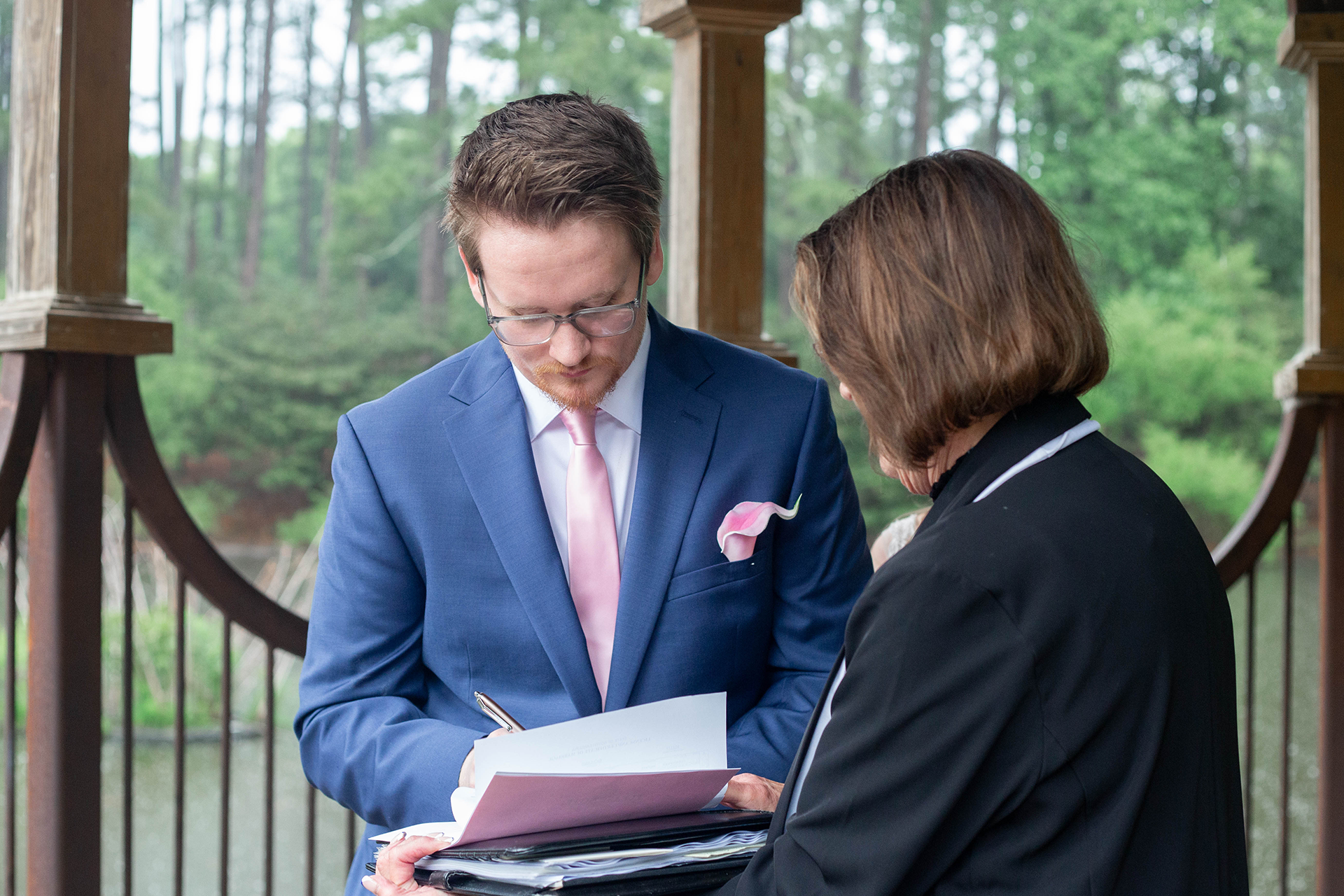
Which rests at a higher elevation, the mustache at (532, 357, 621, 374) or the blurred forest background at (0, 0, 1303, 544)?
the blurred forest background at (0, 0, 1303, 544)

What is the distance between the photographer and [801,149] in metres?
15.4

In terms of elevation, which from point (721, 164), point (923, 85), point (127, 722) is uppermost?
point (923, 85)

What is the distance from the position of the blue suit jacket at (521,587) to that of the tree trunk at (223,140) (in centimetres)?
1579

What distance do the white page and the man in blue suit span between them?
0.75 ft

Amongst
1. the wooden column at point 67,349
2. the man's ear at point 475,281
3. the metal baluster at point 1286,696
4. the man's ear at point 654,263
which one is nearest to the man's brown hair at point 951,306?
the man's ear at point 654,263

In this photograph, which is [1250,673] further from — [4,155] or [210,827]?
[4,155]

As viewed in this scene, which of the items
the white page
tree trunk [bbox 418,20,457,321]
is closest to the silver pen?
the white page

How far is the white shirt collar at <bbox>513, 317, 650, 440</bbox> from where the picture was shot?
64.7 inches

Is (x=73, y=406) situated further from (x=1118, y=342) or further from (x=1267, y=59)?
(x=1267, y=59)

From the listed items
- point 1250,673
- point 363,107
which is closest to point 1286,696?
Answer: point 1250,673

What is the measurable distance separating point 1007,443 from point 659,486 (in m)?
0.56

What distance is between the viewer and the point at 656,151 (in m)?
13.8

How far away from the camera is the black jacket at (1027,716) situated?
1001 millimetres

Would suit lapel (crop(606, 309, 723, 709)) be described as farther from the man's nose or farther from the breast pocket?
the man's nose
